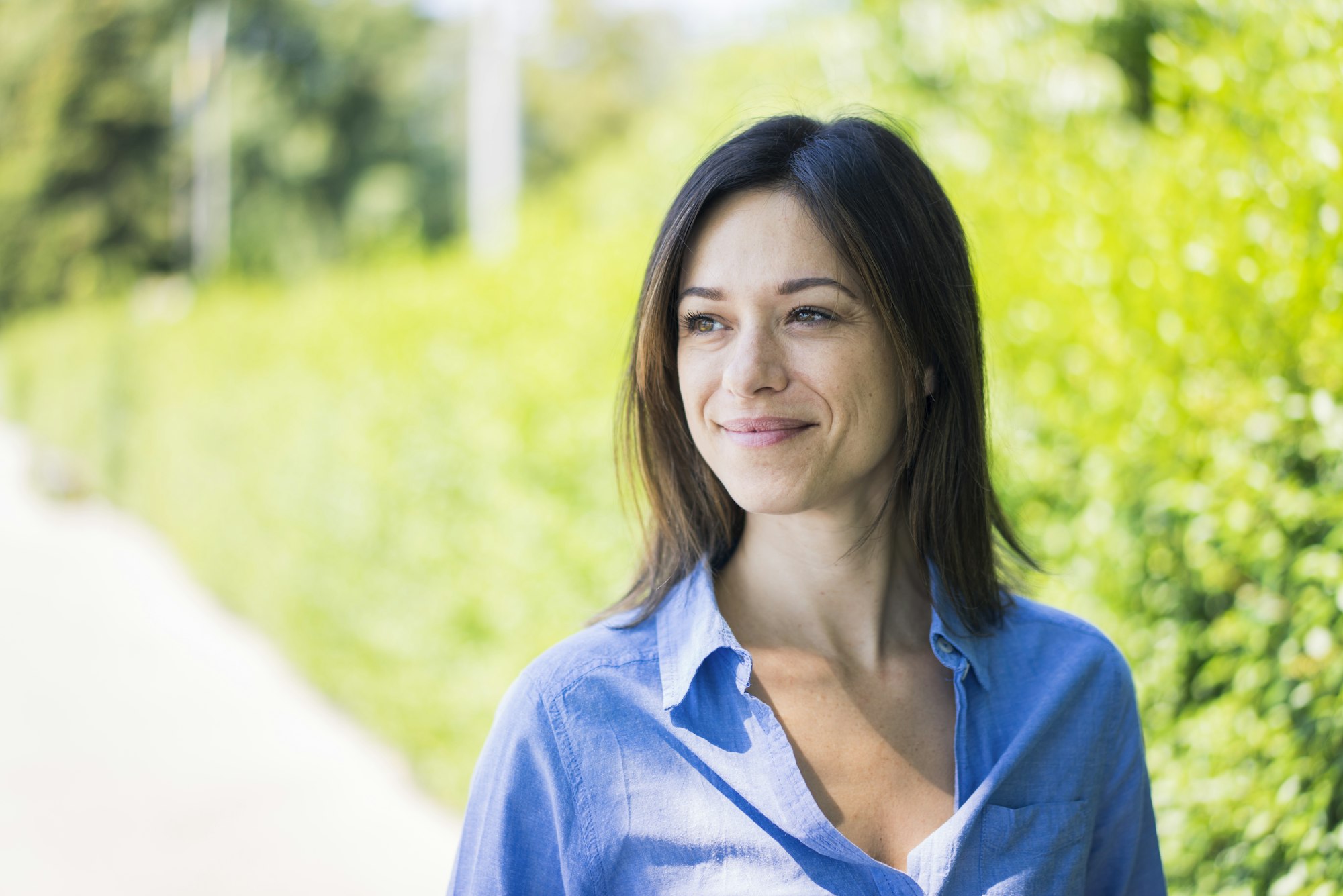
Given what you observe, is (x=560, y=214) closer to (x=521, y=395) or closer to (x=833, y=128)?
(x=521, y=395)

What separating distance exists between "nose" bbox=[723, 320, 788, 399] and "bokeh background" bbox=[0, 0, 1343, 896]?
60 centimetres

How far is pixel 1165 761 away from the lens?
2.44 meters

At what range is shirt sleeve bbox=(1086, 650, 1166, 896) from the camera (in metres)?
1.85

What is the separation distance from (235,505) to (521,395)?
5820mm

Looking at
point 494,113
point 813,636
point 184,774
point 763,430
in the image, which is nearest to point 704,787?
point 813,636

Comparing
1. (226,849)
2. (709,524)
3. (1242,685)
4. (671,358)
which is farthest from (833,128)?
(226,849)

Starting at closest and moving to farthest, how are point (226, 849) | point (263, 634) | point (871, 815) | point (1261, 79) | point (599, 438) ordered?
point (871, 815) < point (1261, 79) < point (599, 438) < point (226, 849) < point (263, 634)

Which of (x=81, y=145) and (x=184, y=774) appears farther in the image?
(x=81, y=145)

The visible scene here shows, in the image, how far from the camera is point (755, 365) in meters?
1.62

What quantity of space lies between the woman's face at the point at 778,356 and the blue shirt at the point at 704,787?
240mm

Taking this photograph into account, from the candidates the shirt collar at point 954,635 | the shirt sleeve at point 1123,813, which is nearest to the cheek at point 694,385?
the shirt collar at point 954,635

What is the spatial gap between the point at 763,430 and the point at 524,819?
65cm

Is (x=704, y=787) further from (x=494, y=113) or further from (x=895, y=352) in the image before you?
(x=494, y=113)

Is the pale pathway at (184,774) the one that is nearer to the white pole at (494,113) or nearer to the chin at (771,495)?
the chin at (771,495)
